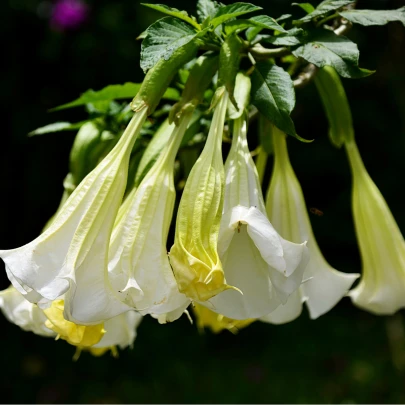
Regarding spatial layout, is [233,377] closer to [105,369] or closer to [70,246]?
[105,369]

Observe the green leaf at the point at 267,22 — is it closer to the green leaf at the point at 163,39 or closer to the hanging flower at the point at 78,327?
the green leaf at the point at 163,39

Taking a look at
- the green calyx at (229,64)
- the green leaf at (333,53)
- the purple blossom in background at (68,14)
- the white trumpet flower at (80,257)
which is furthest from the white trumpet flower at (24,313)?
the purple blossom in background at (68,14)

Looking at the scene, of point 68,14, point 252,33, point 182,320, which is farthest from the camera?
point 182,320

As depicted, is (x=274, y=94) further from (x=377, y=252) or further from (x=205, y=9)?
(x=377, y=252)

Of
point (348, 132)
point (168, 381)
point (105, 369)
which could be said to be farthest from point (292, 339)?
point (348, 132)

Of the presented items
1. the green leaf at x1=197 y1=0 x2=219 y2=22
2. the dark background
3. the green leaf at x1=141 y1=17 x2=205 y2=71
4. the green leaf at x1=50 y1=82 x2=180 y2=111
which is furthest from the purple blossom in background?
the green leaf at x1=141 y1=17 x2=205 y2=71

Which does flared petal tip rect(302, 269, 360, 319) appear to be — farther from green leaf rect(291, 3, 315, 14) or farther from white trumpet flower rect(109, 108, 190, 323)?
green leaf rect(291, 3, 315, 14)

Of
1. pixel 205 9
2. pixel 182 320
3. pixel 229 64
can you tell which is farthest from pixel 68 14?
pixel 229 64
